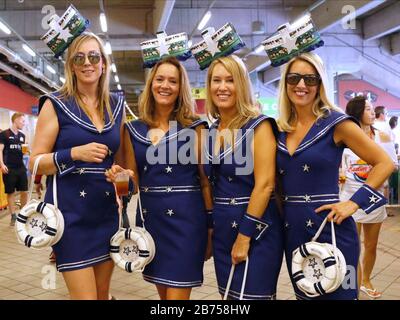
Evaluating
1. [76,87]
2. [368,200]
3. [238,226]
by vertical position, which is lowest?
[238,226]

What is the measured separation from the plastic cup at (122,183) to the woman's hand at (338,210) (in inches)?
34.1

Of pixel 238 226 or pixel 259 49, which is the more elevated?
pixel 259 49

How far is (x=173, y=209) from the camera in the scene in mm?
2070

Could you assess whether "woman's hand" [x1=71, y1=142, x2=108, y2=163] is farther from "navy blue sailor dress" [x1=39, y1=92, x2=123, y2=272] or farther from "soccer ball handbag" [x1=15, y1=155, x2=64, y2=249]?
"soccer ball handbag" [x1=15, y1=155, x2=64, y2=249]

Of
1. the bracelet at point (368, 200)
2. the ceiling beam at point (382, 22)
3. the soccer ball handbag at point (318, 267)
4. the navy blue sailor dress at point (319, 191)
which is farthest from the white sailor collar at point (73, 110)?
the ceiling beam at point (382, 22)

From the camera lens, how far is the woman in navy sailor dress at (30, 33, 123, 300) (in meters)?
2.00

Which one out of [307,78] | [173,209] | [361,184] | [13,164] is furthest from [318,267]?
[13,164]

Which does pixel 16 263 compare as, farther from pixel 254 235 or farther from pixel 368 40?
pixel 368 40

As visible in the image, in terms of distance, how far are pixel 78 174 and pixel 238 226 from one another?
2.60 feet

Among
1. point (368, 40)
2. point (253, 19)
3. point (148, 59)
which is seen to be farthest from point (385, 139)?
point (368, 40)

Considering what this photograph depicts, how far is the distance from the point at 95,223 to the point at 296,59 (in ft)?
4.08

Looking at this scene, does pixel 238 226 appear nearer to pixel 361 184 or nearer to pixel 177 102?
pixel 177 102

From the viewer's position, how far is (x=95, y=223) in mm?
2062

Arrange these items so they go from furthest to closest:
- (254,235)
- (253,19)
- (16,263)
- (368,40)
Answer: (368,40)
(253,19)
(16,263)
(254,235)
